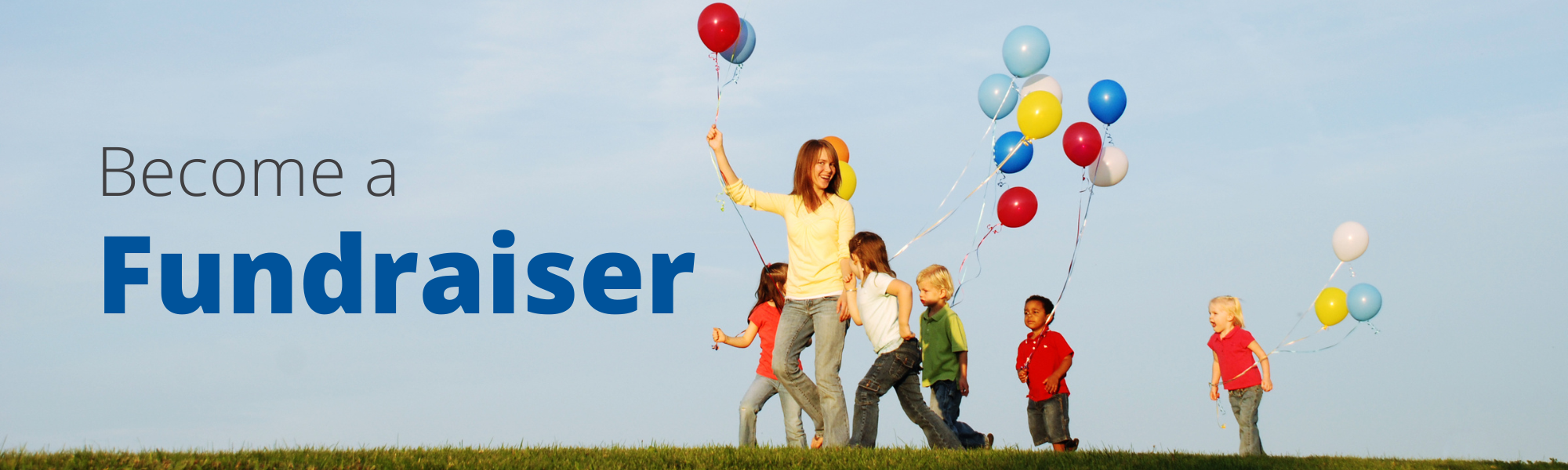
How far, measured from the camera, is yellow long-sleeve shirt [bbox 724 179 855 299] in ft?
23.4

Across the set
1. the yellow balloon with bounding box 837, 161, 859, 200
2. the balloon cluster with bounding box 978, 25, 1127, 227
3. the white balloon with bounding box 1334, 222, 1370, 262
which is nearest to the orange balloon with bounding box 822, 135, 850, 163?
the yellow balloon with bounding box 837, 161, 859, 200

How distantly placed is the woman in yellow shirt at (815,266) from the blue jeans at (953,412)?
2.95 feet

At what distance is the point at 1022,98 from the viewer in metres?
9.22

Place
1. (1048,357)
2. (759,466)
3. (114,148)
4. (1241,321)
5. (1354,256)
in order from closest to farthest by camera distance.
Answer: (759,466) → (1048,357) → (1241,321) → (1354,256) → (114,148)

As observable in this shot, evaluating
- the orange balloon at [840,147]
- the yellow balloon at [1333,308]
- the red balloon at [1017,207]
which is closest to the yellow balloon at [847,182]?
the orange balloon at [840,147]

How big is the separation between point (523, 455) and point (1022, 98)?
4.24 meters

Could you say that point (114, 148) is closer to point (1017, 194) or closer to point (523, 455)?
point (523, 455)

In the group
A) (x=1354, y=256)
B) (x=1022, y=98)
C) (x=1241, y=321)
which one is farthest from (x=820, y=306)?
(x=1354, y=256)

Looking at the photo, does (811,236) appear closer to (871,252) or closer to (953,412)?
(871,252)

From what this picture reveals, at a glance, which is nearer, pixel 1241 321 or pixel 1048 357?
pixel 1048 357

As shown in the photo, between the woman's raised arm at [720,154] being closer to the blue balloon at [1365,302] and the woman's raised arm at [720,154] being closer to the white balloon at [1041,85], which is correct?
the white balloon at [1041,85]

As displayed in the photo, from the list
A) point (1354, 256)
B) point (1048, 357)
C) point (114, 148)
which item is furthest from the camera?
point (114, 148)

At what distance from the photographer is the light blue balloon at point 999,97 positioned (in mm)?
9602

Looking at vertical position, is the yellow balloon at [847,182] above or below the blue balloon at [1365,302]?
above
